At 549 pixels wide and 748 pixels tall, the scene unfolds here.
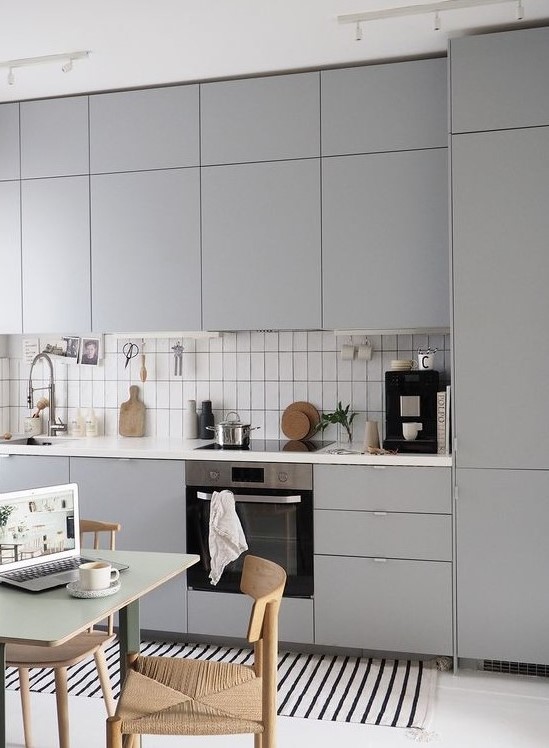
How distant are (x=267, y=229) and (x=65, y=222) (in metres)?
1.06

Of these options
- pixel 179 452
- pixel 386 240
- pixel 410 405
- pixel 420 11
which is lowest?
pixel 179 452

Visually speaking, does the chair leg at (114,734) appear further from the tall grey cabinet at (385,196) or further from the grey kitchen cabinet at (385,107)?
the grey kitchen cabinet at (385,107)

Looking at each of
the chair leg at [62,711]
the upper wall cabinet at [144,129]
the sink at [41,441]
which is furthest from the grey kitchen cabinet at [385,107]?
the chair leg at [62,711]

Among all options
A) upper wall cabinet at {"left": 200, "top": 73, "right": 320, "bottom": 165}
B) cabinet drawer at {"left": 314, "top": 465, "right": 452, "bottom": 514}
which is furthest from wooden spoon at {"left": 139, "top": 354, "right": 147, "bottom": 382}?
cabinet drawer at {"left": 314, "top": 465, "right": 452, "bottom": 514}

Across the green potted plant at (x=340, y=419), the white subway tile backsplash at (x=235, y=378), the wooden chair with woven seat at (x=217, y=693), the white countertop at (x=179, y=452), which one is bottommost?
the wooden chair with woven seat at (x=217, y=693)

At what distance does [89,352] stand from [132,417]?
1.44ft

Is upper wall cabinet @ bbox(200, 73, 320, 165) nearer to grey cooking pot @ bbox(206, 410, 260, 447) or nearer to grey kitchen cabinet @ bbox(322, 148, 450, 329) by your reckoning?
grey kitchen cabinet @ bbox(322, 148, 450, 329)

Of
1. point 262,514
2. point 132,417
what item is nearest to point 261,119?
point 132,417

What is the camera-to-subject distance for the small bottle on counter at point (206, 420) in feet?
13.8

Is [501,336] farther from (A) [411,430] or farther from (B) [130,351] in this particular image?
(B) [130,351]

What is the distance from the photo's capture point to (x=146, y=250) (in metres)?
3.95

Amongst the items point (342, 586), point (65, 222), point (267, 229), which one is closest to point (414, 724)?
point (342, 586)

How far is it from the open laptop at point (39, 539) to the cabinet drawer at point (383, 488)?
135 cm

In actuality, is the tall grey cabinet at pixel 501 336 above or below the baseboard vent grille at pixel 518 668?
above
